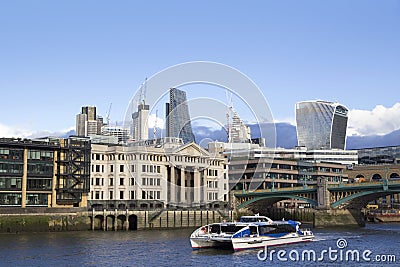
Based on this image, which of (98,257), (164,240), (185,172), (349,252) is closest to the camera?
(98,257)

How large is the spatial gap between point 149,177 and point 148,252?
63.7 meters

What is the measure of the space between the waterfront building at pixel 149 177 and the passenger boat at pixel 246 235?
162ft

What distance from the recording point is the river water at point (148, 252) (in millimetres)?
66875

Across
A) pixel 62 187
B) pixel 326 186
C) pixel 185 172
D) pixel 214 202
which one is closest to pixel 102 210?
pixel 62 187

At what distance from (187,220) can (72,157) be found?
93.1 ft

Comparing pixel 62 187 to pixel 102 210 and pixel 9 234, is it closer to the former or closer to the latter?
pixel 102 210

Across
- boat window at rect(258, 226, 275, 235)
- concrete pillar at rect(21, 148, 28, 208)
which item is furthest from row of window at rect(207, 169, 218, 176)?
boat window at rect(258, 226, 275, 235)

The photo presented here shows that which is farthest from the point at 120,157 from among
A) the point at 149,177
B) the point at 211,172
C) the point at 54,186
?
the point at 211,172

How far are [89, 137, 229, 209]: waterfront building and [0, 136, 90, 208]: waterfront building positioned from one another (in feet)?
23.1

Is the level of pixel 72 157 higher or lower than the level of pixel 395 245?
higher

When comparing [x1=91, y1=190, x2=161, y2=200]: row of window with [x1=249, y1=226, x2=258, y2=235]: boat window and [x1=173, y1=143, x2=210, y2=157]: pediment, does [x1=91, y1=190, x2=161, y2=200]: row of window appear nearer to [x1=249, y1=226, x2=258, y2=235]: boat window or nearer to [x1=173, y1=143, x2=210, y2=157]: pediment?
[x1=173, y1=143, x2=210, y2=157]: pediment

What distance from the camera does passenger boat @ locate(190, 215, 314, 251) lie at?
265 feet

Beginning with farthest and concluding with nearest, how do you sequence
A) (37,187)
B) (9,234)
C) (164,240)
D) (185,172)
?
(185,172), (37,187), (9,234), (164,240)

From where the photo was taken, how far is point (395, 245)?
8550 centimetres
